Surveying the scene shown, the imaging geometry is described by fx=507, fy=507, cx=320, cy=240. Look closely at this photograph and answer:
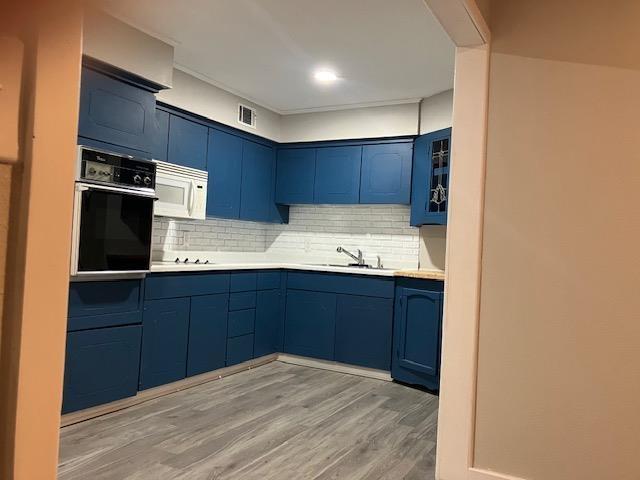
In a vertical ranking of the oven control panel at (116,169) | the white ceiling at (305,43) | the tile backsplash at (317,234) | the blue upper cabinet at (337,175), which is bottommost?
the tile backsplash at (317,234)

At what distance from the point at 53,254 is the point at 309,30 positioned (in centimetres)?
300

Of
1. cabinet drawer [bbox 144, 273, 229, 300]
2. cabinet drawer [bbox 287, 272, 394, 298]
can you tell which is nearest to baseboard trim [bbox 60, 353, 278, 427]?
cabinet drawer [bbox 144, 273, 229, 300]

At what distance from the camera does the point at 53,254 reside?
539 mm

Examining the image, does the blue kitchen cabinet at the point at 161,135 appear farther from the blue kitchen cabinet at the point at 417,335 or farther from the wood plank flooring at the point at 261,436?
the blue kitchen cabinet at the point at 417,335

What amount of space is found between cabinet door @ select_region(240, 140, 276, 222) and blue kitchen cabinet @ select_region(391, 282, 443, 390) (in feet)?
5.43

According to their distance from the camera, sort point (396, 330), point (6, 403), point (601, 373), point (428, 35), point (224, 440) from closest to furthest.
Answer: point (6, 403)
point (601, 373)
point (224, 440)
point (428, 35)
point (396, 330)

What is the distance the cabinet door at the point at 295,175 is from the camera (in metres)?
5.12

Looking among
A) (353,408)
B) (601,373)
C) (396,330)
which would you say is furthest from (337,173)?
(601,373)

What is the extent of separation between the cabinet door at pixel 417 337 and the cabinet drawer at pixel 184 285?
147cm

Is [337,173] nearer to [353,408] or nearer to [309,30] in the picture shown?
[309,30]

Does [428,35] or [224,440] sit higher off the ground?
[428,35]

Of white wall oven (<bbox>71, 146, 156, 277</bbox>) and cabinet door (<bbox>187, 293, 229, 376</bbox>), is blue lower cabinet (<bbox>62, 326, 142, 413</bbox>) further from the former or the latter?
cabinet door (<bbox>187, 293, 229, 376</bbox>)

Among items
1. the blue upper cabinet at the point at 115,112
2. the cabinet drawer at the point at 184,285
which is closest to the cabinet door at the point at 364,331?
the cabinet drawer at the point at 184,285

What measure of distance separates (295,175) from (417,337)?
211cm
